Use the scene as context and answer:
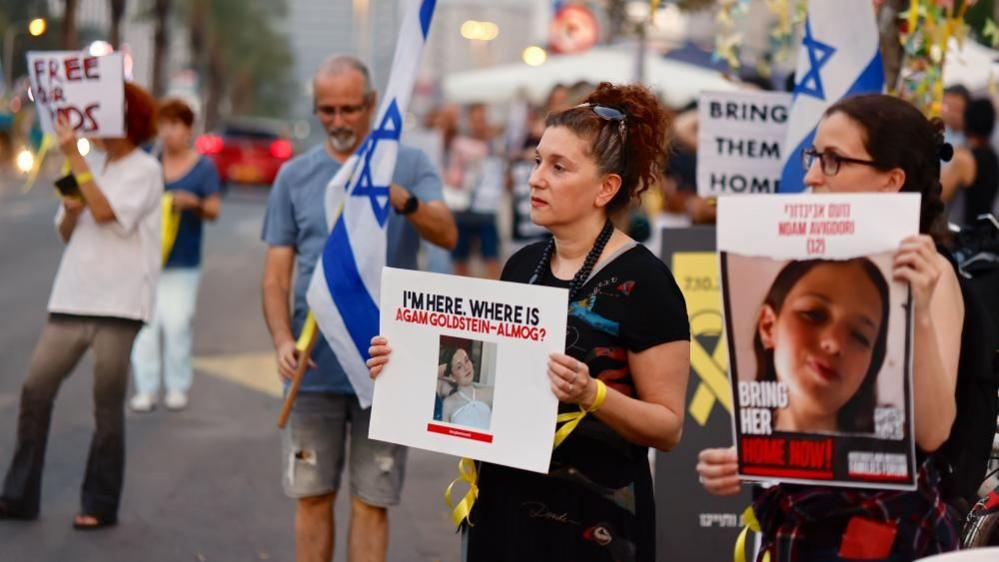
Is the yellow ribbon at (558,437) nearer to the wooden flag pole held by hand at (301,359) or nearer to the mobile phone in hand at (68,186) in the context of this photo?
the wooden flag pole held by hand at (301,359)

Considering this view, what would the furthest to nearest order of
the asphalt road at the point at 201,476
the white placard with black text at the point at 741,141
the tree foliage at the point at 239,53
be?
the tree foliage at the point at 239,53
the asphalt road at the point at 201,476
the white placard with black text at the point at 741,141

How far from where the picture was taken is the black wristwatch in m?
5.32

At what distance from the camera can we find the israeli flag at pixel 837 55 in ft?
18.2

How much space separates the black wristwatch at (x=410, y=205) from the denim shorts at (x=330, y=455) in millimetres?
666

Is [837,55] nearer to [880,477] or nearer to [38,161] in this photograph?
[880,477]

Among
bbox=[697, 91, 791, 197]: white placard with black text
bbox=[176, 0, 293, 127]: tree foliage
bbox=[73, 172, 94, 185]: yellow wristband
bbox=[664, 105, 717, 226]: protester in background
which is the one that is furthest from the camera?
bbox=[176, 0, 293, 127]: tree foliage

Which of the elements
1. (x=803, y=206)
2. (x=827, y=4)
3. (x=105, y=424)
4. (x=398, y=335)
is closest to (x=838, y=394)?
(x=803, y=206)

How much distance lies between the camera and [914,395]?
10.1ft

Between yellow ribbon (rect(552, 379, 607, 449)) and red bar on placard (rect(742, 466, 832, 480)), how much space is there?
1.35 feet

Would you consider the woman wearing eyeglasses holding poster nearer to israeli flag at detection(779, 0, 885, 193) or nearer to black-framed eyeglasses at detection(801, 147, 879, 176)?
black-framed eyeglasses at detection(801, 147, 879, 176)

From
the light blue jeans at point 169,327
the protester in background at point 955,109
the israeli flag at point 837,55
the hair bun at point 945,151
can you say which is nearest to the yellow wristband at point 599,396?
the hair bun at point 945,151

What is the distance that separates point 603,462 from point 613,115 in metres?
0.83

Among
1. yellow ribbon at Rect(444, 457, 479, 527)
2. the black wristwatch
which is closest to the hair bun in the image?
yellow ribbon at Rect(444, 457, 479, 527)

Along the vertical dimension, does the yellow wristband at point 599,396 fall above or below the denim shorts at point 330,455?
above
